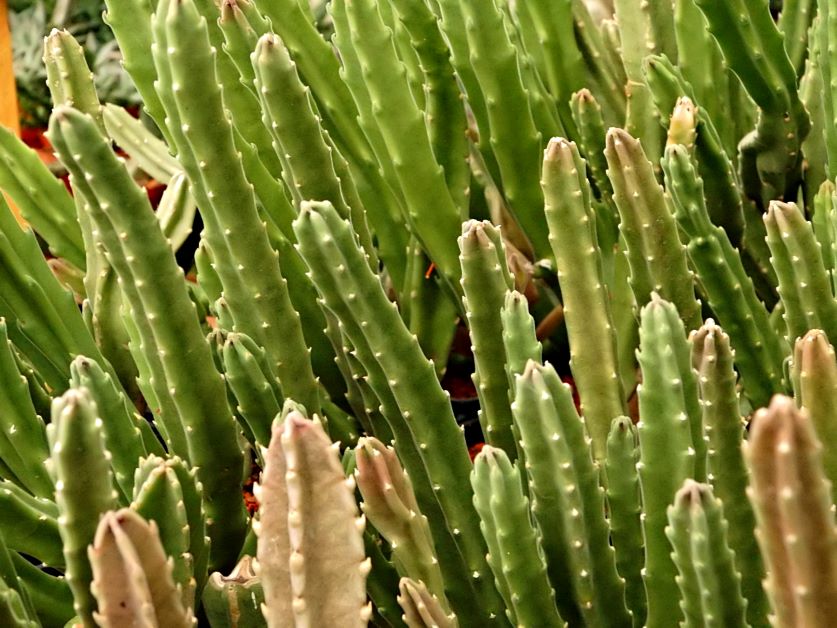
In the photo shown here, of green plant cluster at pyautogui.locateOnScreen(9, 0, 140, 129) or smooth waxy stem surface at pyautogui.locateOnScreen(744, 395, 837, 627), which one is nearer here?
smooth waxy stem surface at pyautogui.locateOnScreen(744, 395, 837, 627)

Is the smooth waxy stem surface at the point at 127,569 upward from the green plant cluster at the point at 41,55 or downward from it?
downward

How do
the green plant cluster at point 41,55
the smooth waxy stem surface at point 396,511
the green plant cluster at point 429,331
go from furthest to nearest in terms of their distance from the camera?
the green plant cluster at point 41,55 < the smooth waxy stem surface at point 396,511 < the green plant cluster at point 429,331

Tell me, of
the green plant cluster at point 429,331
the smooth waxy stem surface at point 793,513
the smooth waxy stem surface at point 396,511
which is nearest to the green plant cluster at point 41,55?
the green plant cluster at point 429,331

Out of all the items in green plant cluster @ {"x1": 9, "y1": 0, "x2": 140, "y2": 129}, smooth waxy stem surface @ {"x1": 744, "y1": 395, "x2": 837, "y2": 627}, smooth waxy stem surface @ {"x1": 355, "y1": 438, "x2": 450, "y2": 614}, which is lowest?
smooth waxy stem surface @ {"x1": 744, "y1": 395, "x2": 837, "y2": 627}

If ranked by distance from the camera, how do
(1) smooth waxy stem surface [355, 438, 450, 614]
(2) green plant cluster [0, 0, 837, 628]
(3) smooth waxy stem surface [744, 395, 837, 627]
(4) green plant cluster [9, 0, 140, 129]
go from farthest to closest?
(4) green plant cluster [9, 0, 140, 129] < (1) smooth waxy stem surface [355, 438, 450, 614] < (2) green plant cluster [0, 0, 837, 628] < (3) smooth waxy stem surface [744, 395, 837, 627]

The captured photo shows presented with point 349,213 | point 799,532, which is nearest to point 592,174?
point 349,213

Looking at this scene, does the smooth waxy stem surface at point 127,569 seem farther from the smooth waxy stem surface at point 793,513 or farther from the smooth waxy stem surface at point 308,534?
the smooth waxy stem surface at point 793,513

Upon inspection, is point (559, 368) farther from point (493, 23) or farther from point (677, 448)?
point (677, 448)

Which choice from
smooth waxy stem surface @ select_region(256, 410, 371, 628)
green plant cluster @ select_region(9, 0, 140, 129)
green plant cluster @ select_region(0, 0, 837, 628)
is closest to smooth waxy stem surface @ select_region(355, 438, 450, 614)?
green plant cluster @ select_region(0, 0, 837, 628)

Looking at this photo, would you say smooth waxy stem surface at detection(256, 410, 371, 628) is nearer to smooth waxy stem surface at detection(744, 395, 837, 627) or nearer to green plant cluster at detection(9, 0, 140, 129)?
smooth waxy stem surface at detection(744, 395, 837, 627)
